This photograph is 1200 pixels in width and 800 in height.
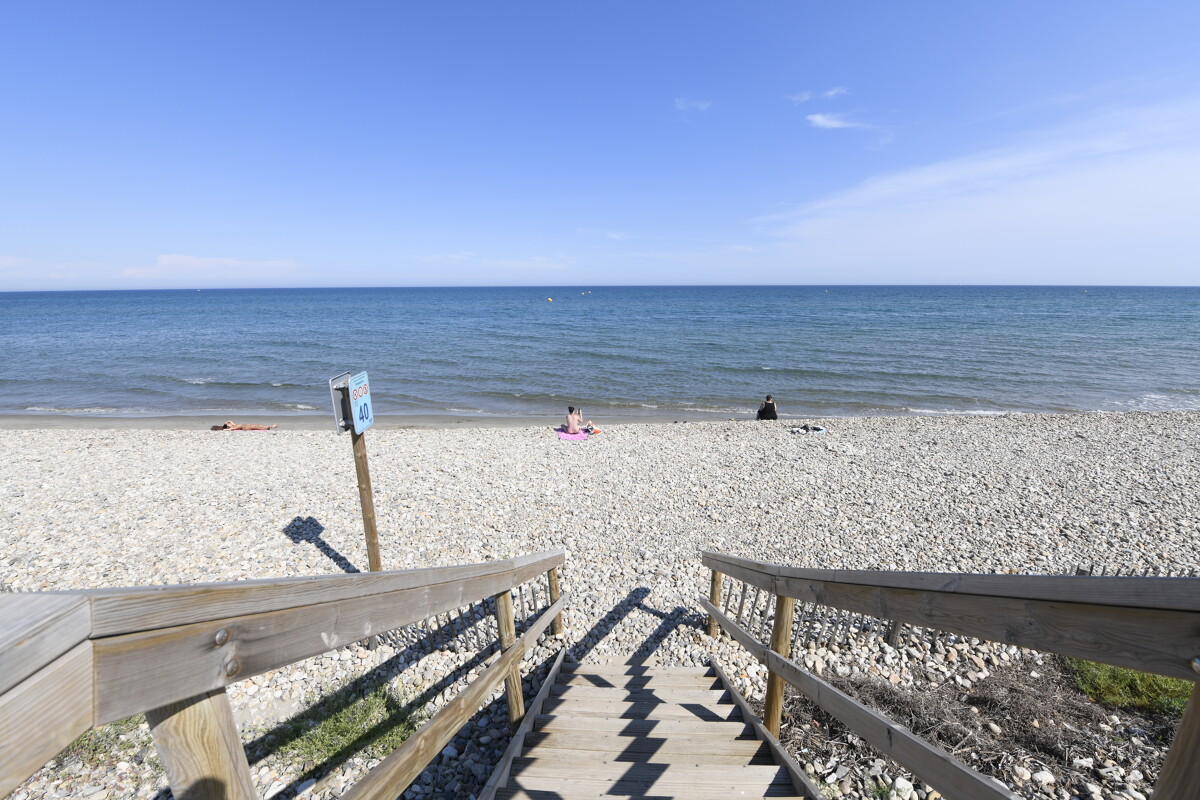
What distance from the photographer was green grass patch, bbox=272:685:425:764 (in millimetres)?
4023

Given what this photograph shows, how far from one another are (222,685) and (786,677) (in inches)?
103

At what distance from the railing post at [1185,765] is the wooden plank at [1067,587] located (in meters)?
0.17

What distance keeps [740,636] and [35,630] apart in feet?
12.8

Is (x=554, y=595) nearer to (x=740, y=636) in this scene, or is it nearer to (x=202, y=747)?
(x=740, y=636)

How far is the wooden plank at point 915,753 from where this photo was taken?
1.49 metres

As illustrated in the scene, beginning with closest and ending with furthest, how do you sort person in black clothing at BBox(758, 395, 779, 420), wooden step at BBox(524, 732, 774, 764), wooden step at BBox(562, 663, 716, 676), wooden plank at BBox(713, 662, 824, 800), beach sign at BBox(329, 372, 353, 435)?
wooden plank at BBox(713, 662, 824, 800), wooden step at BBox(524, 732, 774, 764), wooden step at BBox(562, 663, 716, 676), beach sign at BBox(329, 372, 353, 435), person in black clothing at BBox(758, 395, 779, 420)

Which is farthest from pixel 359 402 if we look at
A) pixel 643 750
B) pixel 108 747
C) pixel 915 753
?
pixel 915 753

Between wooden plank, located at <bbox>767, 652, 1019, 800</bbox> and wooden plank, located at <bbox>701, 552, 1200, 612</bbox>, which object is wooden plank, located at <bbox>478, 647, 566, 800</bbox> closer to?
wooden plank, located at <bbox>767, 652, 1019, 800</bbox>

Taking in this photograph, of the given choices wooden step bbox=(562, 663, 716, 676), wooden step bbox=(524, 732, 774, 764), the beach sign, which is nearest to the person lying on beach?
the beach sign

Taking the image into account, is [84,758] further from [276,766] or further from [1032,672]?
[1032,672]

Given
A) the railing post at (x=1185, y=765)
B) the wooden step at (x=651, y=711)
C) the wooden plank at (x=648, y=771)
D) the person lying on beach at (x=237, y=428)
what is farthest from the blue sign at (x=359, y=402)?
the person lying on beach at (x=237, y=428)

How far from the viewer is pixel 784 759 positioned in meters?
2.90

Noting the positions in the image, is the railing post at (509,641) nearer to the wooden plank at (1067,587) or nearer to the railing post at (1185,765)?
the wooden plank at (1067,587)

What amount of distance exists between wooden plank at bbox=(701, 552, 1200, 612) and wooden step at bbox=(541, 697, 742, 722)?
7.29ft
